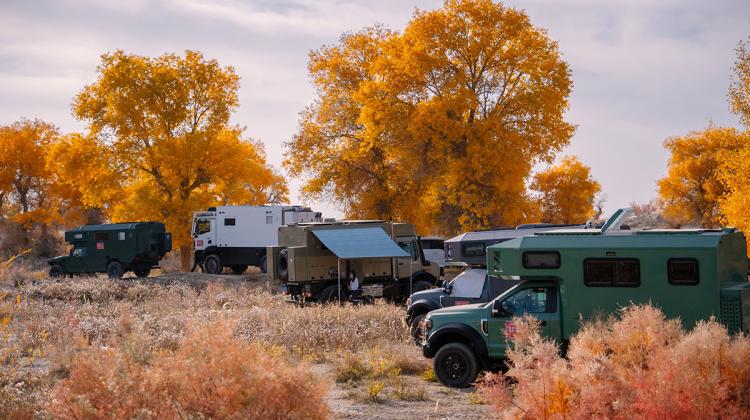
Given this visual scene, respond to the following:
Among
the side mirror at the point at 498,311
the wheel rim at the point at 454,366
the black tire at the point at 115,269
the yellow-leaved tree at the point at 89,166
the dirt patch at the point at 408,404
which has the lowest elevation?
the dirt patch at the point at 408,404

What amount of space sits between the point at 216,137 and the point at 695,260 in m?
36.0

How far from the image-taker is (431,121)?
37.2m

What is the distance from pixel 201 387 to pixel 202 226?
1325 inches

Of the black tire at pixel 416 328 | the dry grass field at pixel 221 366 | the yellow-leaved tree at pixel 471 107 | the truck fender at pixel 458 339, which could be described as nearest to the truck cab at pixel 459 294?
the black tire at pixel 416 328

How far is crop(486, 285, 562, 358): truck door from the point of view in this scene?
43.1 ft

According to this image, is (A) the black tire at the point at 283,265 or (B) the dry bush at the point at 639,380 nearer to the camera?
(B) the dry bush at the point at 639,380

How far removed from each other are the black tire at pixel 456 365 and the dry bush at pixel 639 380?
15.2ft

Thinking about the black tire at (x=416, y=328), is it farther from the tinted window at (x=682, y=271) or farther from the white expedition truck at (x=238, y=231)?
the white expedition truck at (x=238, y=231)

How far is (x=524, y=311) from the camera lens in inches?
523

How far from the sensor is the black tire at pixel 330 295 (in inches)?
987

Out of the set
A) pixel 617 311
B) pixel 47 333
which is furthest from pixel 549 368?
pixel 47 333

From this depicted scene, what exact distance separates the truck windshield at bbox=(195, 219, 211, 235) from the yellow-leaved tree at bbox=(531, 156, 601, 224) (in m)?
26.8

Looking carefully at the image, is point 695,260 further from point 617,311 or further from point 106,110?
point 106,110

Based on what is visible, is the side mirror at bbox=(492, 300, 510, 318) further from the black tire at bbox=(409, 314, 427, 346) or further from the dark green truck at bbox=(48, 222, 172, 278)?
the dark green truck at bbox=(48, 222, 172, 278)
